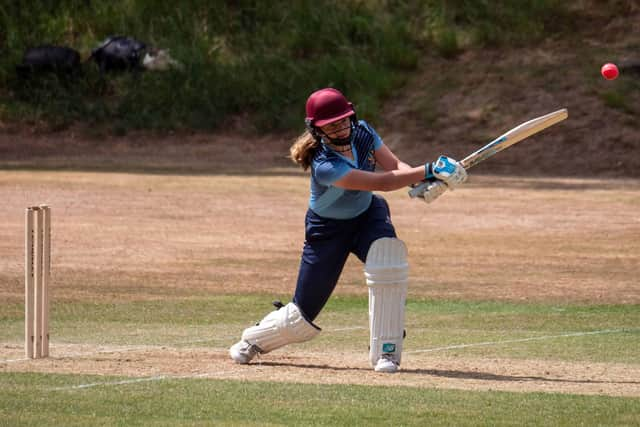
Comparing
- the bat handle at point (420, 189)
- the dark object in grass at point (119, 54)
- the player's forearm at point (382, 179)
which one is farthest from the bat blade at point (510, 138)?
the dark object in grass at point (119, 54)

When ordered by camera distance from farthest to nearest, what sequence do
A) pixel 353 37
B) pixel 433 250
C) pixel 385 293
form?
pixel 353 37 < pixel 433 250 < pixel 385 293

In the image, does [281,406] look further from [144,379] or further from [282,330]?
[282,330]

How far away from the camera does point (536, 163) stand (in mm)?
26578

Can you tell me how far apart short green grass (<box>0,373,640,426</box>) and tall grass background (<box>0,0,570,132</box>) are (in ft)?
73.5

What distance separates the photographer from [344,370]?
8.23 metres

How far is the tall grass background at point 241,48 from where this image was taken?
1207 inches

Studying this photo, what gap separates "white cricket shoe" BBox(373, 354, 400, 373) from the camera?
26.1ft

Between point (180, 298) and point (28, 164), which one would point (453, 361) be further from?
Result: point (28, 164)

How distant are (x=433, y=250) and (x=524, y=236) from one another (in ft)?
6.41

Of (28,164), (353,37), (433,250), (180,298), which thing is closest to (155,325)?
(180,298)

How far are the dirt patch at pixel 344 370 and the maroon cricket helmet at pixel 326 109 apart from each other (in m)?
1.55

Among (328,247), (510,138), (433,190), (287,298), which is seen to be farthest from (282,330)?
(287,298)

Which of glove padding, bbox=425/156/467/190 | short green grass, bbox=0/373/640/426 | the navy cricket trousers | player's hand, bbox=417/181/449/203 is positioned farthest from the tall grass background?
short green grass, bbox=0/373/640/426

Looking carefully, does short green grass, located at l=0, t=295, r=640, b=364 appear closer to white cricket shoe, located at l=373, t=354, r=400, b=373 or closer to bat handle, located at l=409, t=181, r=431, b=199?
white cricket shoe, located at l=373, t=354, r=400, b=373
